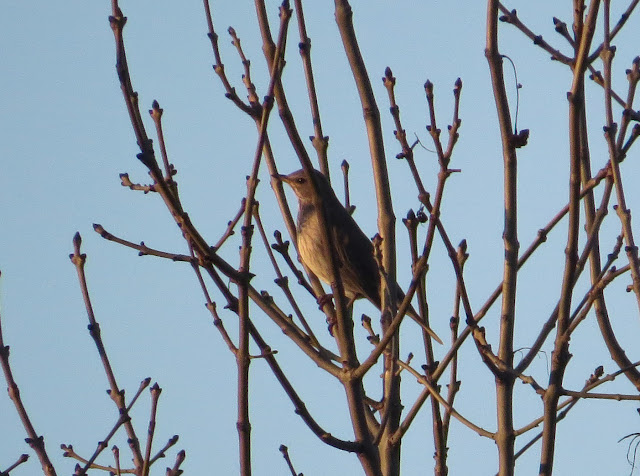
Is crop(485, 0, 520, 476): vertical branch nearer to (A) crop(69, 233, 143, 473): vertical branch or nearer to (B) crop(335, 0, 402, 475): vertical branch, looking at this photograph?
(B) crop(335, 0, 402, 475): vertical branch

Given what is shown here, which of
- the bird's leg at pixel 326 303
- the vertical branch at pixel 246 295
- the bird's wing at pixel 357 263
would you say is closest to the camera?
the vertical branch at pixel 246 295

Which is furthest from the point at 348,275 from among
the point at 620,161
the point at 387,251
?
the point at 620,161

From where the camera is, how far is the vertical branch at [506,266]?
11.9ft

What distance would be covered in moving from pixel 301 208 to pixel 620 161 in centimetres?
440

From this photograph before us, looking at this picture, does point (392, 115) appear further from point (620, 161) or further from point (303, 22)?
point (620, 161)

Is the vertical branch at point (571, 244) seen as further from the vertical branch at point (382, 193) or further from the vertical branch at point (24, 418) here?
the vertical branch at point (24, 418)

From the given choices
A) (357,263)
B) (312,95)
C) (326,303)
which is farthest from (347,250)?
(312,95)

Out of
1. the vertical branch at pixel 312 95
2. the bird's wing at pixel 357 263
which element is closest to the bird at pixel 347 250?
the bird's wing at pixel 357 263

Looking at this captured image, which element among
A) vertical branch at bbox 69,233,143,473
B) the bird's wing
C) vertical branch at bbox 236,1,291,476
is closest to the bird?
the bird's wing

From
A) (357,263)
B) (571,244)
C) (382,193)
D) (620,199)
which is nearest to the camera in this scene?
(571,244)

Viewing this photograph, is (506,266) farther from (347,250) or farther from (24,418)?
(347,250)

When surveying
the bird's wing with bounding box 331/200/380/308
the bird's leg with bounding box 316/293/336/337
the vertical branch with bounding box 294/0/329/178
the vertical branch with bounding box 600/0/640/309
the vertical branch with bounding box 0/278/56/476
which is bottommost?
the vertical branch with bounding box 0/278/56/476

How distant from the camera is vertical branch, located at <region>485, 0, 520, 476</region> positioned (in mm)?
3631

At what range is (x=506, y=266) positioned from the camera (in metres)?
3.69
